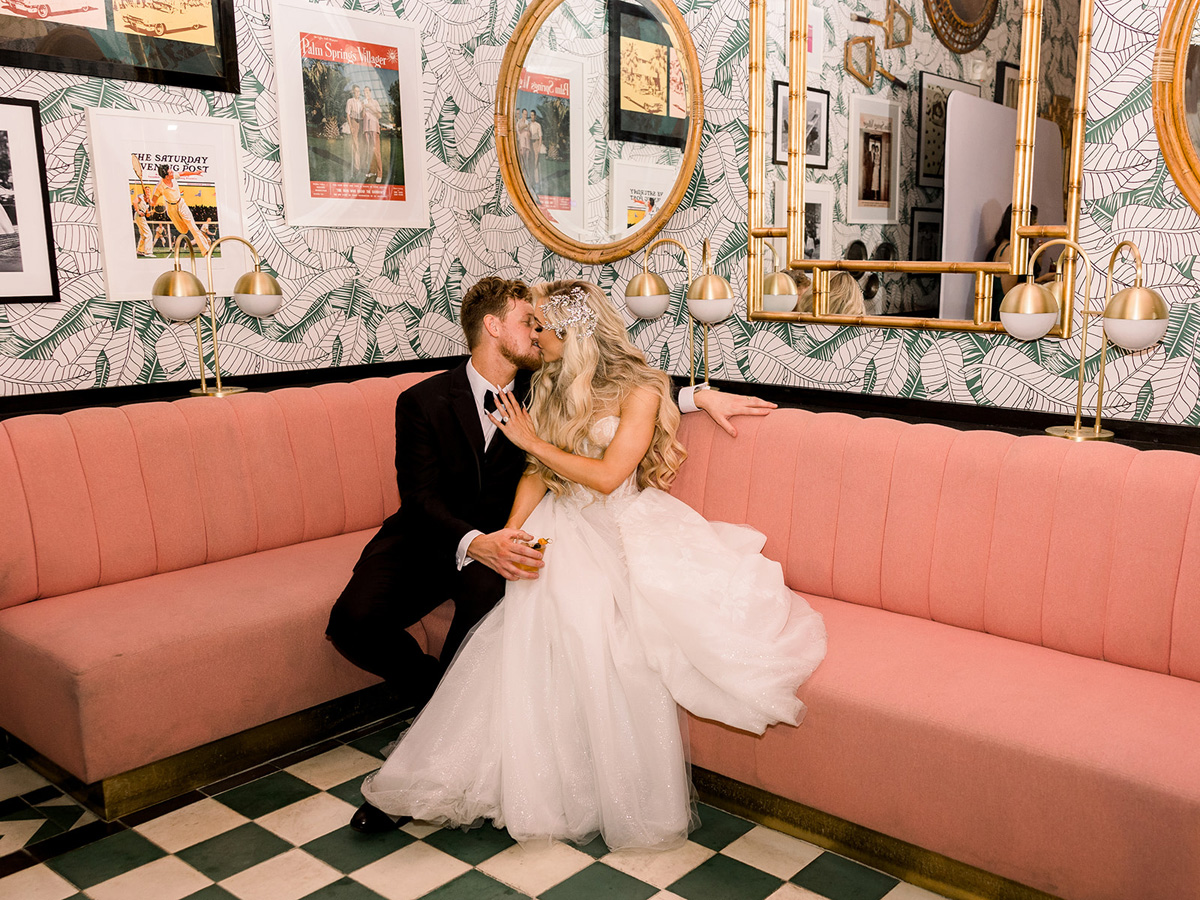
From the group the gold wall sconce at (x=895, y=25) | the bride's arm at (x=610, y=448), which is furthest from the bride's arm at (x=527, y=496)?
the gold wall sconce at (x=895, y=25)

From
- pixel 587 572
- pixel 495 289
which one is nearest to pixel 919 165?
pixel 495 289

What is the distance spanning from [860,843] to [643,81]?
2.92 meters

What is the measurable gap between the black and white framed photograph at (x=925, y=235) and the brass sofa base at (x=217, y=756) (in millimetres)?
2325

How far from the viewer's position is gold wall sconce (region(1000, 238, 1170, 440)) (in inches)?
102

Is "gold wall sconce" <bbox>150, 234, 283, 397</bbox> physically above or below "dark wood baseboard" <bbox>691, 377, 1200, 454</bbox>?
above

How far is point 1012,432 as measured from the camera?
3.20 metres

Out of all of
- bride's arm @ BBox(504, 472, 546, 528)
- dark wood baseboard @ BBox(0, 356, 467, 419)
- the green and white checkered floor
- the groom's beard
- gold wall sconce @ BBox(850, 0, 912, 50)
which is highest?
gold wall sconce @ BBox(850, 0, 912, 50)

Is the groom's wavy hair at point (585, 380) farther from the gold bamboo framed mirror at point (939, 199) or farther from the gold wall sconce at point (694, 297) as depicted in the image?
the gold bamboo framed mirror at point (939, 199)

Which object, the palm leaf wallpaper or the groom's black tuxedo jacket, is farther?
the groom's black tuxedo jacket

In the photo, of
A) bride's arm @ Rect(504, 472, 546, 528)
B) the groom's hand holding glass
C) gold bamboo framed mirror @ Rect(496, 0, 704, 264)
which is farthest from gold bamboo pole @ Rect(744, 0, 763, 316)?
the groom's hand holding glass

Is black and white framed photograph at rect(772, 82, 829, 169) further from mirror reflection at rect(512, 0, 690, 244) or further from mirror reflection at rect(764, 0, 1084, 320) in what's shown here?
mirror reflection at rect(512, 0, 690, 244)

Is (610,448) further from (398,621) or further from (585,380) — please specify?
(398,621)

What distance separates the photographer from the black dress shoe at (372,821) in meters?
2.79

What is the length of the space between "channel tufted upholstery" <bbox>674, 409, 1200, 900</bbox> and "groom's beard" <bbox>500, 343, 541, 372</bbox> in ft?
2.48
